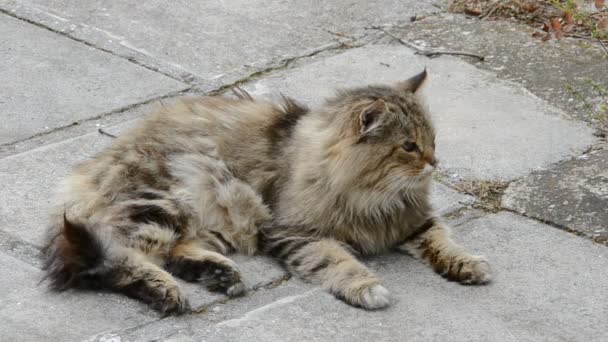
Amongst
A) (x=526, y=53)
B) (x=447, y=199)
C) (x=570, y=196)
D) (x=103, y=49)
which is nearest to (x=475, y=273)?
(x=447, y=199)

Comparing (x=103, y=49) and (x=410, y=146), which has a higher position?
(x=410, y=146)

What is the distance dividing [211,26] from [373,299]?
10.2 ft

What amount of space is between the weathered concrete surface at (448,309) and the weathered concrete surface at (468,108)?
80 centimetres

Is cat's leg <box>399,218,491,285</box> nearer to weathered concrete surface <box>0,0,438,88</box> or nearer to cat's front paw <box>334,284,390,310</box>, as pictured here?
cat's front paw <box>334,284,390,310</box>

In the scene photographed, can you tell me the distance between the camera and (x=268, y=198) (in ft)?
16.3

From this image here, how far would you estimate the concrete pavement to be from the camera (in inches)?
171

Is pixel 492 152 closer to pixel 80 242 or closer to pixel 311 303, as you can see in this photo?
pixel 311 303

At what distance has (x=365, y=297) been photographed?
14.6 feet

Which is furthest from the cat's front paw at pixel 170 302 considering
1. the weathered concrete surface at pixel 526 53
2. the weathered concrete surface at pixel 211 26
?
the weathered concrete surface at pixel 526 53

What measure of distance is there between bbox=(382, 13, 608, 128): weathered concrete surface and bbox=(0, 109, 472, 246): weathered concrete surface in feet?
4.46

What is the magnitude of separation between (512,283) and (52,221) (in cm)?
199

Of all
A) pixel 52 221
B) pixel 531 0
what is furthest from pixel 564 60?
A: pixel 52 221

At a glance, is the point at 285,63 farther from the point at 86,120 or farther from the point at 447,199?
the point at 447,199

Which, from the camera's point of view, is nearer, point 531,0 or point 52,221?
point 52,221
